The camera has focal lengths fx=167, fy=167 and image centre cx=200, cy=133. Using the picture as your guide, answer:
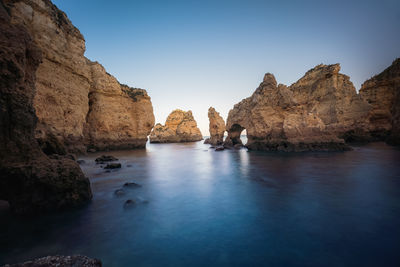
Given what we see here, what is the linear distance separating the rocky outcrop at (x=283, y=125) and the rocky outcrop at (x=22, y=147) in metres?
19.3

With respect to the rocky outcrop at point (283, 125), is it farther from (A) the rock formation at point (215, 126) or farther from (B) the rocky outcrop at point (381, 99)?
(A) the rock formation at point (215, 126)

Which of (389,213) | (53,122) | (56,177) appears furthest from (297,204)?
(53,122)

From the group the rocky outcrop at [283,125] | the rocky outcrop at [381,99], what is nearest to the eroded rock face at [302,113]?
the rocky outcrop at [283,125]

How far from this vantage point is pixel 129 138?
1018 inches

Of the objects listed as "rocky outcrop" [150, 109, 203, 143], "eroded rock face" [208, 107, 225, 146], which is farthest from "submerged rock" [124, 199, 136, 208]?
"rocky outcrop" [150, 109, 203, 143]

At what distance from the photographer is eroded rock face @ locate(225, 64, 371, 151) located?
58.7ft

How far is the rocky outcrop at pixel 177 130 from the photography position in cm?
5964

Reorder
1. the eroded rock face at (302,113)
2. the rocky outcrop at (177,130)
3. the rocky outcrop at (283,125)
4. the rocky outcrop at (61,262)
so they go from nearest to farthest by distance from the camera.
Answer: the rocky outcrop at (61,262) → the rocky outcrop at (283,125) → the eroded rock face at (302,113) → the rocky outcrop at (177,130)

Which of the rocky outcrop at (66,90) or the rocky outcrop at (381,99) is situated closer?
the rocky outcrop at (66,90)

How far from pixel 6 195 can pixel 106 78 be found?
2187 centimetres

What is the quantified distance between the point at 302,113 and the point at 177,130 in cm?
4747

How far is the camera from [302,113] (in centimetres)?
1834

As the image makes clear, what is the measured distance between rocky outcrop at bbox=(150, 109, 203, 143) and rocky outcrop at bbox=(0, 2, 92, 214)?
55410mm

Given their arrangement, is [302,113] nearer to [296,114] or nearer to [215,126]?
[296,114]
